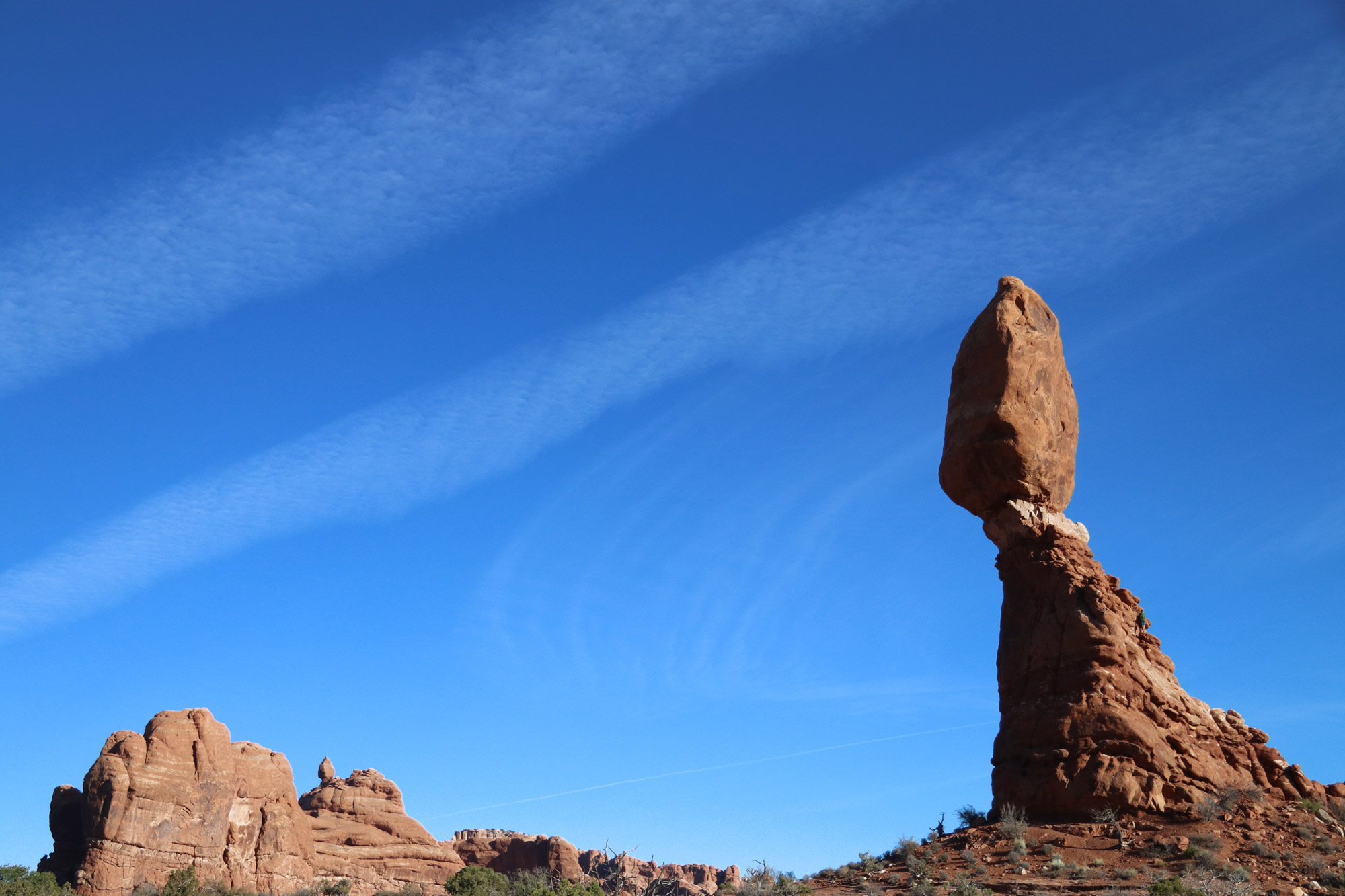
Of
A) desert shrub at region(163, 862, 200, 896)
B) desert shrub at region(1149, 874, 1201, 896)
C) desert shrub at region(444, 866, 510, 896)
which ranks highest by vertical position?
desert shrub at region(444, 866, 510, 896)

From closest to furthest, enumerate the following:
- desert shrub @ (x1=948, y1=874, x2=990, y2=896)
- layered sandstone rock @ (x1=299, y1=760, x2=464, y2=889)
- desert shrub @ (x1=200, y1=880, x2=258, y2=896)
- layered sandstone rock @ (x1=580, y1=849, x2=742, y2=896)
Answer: desert shrub @ (x1=948, y1=874, x2=990, y2=896) → desert shrub @ (x1=200, y1=880, x2=258, y2=896) → layered sandstone rock @ (x1=299, y1=760, x2=464, y2=889) → layered sandstone rock @ (x1=580, y1=849, x2=742, y2=896)

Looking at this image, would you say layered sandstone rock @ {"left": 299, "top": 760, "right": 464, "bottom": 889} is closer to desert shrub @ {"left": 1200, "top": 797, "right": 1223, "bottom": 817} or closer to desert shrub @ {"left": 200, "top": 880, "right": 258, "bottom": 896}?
desert shrub @ {"left": 200, "top": 880, "right": 258, "bottom": 896}

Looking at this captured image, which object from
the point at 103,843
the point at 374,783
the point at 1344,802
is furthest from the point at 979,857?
the point at 374,783

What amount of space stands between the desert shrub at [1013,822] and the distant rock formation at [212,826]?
1675 inches

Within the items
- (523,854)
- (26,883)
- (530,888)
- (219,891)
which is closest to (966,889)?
(530,888)

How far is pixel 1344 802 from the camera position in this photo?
92.8 feet

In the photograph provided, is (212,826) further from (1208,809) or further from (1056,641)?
(1208,809)

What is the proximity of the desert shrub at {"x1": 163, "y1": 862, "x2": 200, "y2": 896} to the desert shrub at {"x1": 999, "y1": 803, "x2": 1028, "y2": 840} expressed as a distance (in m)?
40.9

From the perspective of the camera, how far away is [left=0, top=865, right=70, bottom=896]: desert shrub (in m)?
54.2

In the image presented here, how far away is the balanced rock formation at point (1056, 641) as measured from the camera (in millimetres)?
26719

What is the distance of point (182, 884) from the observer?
184 feet

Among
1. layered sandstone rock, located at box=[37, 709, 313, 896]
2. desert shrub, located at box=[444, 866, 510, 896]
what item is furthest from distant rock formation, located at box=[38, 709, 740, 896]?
desert shrub, located at box=[444, 866, 510, 896]

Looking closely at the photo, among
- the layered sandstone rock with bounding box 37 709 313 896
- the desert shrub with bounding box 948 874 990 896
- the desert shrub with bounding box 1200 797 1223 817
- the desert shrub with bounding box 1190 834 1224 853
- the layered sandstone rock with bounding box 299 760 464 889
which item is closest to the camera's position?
the desert shrub with bounding box 948 874 990 896

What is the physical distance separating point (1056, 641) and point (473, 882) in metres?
56.1
